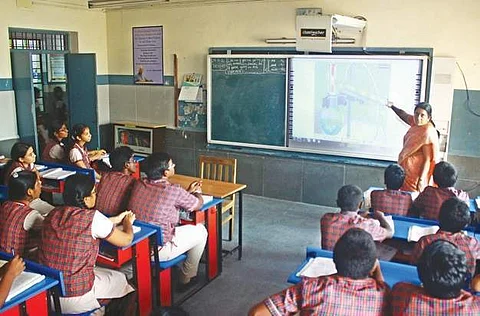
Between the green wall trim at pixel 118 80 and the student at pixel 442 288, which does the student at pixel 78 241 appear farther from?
the green wall trim at pixel 118 80

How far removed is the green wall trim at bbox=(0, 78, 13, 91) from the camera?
6.29 metres

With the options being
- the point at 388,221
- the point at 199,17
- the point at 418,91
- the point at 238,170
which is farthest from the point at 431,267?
the point at 199,17

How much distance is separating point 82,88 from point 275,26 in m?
3.02

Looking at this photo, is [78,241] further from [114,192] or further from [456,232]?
[456,232]

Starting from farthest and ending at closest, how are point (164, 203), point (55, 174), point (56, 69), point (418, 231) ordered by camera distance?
1. point (56, 69)
2. point (55, 174)
3. point (164, 203)
4. point (418, 231)

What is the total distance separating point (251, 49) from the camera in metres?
6.23

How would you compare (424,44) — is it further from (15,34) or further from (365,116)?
(15,34)

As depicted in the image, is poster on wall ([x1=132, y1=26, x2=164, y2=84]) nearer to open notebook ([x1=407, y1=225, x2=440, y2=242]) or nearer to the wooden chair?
the wooden chair

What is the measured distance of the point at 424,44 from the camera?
17.1 feet

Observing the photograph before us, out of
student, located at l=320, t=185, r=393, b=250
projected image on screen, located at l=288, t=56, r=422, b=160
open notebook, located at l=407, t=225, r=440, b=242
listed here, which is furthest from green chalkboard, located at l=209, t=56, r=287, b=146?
student, located at l=320, t=185, r=393, b=250

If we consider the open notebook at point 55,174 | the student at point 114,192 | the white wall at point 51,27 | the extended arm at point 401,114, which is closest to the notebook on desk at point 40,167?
the open notebook at point 55,174

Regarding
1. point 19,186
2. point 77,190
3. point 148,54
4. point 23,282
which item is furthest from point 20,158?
point 148,54

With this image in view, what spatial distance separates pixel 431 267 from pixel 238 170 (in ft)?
15.9

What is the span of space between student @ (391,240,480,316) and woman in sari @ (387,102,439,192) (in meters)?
2.58
